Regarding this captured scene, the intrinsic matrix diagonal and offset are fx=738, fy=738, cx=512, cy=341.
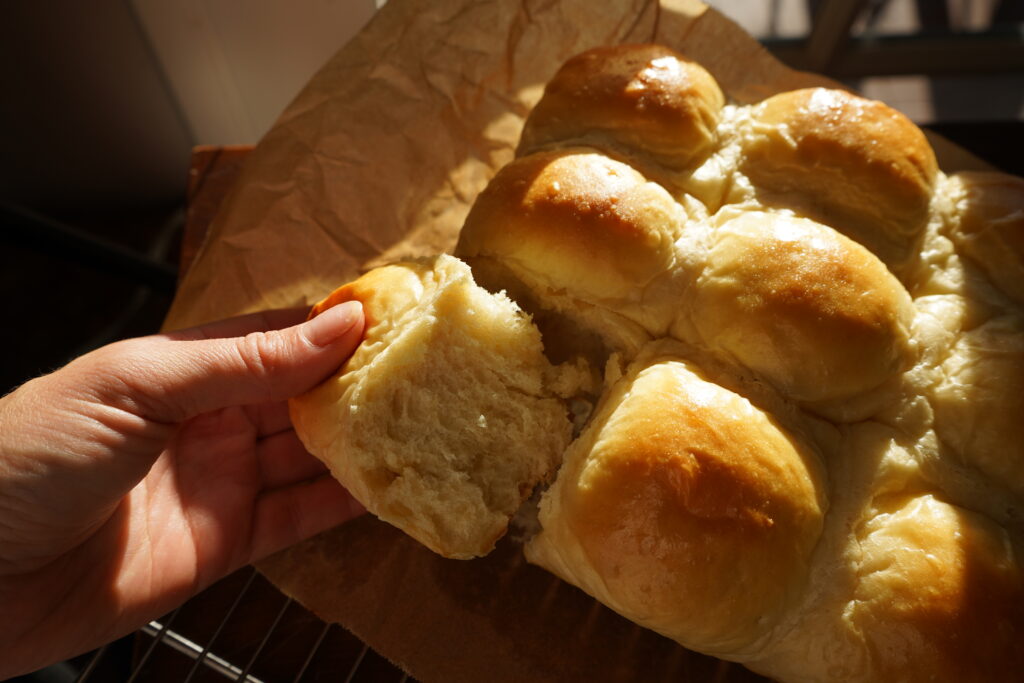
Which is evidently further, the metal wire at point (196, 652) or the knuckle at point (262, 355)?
the metal wire at point (196, 652)

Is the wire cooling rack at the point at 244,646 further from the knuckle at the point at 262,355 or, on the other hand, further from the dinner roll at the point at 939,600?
the dinner roll at the point at 939,600

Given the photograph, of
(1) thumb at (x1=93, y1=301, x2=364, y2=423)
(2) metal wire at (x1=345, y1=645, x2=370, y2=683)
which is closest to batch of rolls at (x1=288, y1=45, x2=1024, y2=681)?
(1) thumb at (x1=93, y1=301, x2=364, y2=423)

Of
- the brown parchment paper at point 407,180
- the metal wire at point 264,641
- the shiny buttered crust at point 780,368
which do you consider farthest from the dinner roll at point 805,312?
the metal wire at point 264,641

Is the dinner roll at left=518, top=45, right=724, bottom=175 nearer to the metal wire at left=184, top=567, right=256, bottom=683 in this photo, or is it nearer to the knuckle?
the knuckle

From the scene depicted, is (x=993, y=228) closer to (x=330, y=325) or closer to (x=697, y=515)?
(x=697, y=515)

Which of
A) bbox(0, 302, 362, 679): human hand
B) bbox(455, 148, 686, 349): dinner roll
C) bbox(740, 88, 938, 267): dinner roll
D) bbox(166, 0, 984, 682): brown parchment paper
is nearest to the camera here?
bbox(0, 302, 362, 679): human hand
